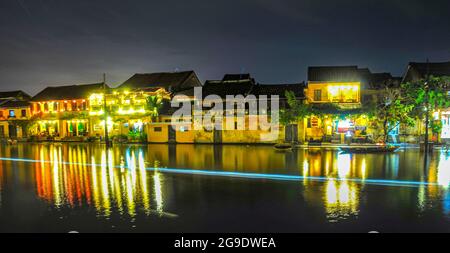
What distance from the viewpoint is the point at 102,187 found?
1283cm

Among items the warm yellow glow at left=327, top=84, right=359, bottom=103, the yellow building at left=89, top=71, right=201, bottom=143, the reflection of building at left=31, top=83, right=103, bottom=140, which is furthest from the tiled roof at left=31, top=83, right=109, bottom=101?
the warm yellow glow at left=327, top=84, right=359, bottom=103

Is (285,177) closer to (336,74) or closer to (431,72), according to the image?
(336,74)

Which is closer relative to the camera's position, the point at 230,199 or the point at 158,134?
the point at 230,199

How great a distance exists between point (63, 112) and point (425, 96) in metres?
43.9

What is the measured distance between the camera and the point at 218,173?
15.8 metres

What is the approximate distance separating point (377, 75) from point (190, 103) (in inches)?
1110

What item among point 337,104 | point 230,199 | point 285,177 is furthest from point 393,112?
point 230,199

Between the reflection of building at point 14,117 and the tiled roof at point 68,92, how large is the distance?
3.09 meters

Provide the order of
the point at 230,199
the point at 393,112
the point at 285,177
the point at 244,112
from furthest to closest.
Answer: the point at 244,112 → the point at 393,112 → the point at 285,177 → the point at 230,199

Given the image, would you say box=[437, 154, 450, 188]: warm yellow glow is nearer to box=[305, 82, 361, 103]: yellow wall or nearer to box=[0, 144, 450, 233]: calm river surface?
box=[0, 144, 450, 233]: calm river surface

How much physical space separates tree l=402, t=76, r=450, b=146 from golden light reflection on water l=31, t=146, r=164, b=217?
21376 mm

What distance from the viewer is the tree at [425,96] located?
25906 millimetres

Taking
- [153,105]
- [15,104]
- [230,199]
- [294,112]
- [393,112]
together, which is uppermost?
[15,104]
